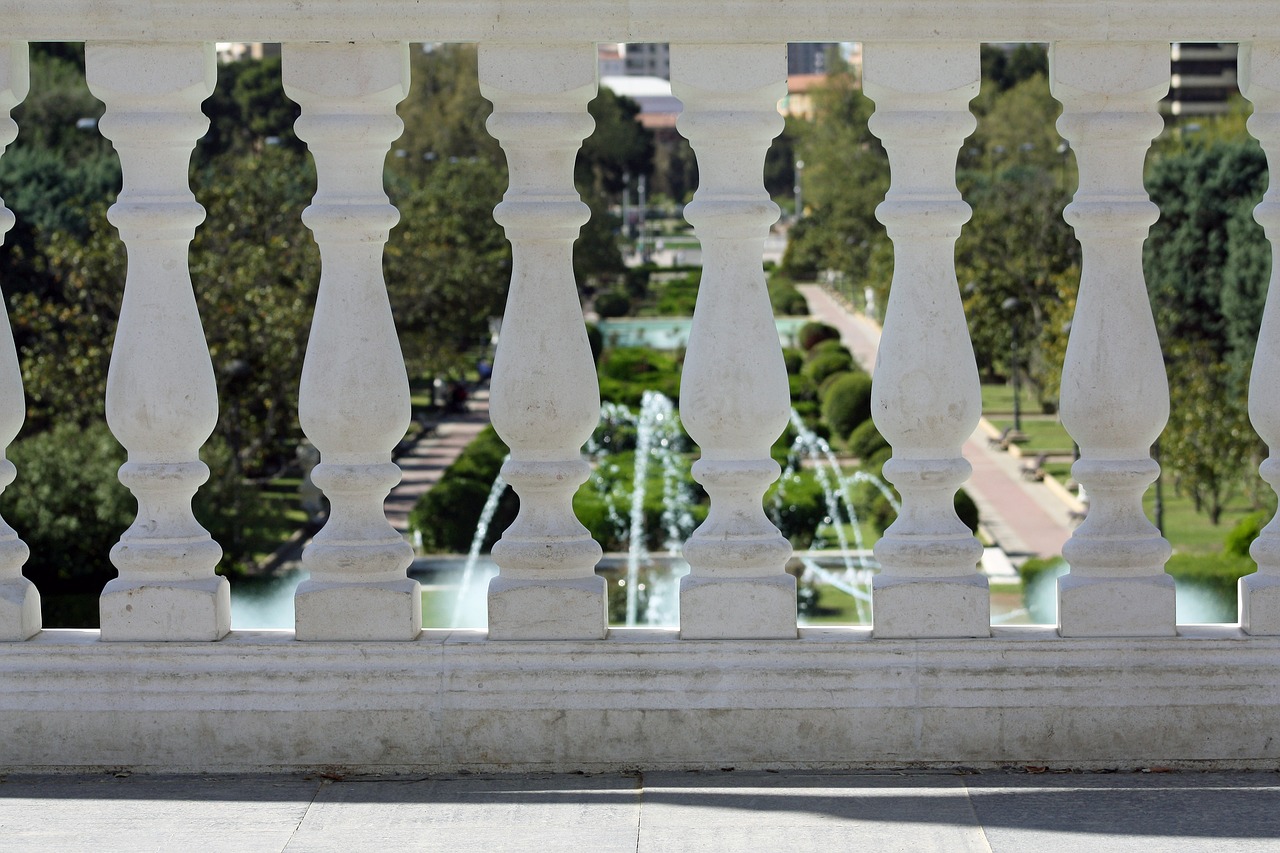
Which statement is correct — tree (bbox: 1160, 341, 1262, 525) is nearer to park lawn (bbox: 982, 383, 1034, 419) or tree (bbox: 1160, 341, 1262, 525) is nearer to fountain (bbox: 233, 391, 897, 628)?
fountain (bbox: 233, 391, 897, 628)

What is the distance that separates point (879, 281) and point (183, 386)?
49932mm

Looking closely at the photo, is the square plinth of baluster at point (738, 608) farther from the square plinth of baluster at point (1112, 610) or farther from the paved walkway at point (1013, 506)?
the paved walkway at point (1013, 506)

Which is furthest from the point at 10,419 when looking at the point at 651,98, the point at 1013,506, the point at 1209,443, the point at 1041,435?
the point at 651,98

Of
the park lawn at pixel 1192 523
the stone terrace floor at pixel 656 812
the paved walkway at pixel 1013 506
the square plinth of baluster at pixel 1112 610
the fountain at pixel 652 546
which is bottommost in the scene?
the park lawn at pixel 1192 523

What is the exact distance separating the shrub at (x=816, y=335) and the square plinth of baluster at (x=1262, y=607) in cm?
5288

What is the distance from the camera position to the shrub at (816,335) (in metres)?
56.8

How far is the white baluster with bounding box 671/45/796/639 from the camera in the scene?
126 inches

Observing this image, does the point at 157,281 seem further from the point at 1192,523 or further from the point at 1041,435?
the point at 1041,435

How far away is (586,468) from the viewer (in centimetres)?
336

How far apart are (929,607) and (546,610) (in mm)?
787

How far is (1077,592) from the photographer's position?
333 cm

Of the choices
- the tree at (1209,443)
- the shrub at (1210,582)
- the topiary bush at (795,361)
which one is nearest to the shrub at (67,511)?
the shrub at (1210,582)

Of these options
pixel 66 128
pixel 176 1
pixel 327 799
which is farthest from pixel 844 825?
pixel 66 128

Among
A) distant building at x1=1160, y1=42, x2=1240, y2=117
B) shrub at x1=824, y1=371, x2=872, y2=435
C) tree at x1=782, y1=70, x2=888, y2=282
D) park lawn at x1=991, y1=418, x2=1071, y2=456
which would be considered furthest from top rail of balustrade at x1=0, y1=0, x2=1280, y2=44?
distant building at x1=1160, y1=42, x2=1240, y2=117
